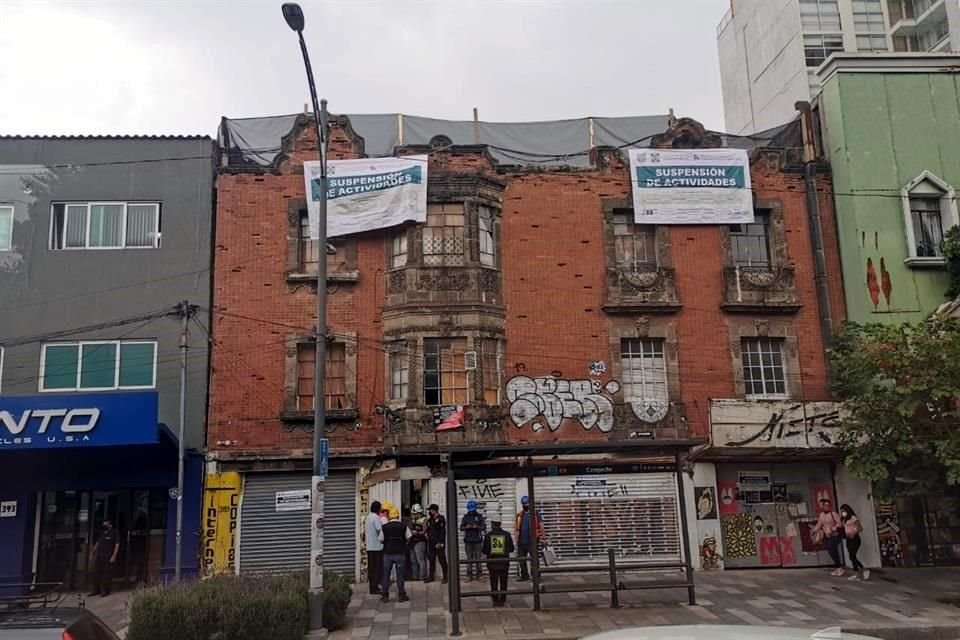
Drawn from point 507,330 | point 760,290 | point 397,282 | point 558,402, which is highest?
point 397,282

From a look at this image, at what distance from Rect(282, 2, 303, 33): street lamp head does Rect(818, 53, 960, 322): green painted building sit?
1567 centimetres

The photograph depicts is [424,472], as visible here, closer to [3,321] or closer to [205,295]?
[205,295]

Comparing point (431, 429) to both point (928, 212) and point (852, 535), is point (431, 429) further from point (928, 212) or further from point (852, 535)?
point (928, 212)

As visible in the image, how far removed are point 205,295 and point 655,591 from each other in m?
12.9

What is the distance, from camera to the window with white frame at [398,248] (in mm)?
20953

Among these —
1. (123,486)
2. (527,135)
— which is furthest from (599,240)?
(123,486)

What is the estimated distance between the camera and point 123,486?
65.0 ft

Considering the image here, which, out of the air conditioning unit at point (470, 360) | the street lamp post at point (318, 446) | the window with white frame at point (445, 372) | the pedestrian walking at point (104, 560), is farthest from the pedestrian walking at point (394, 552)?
the pedestrian walking at point (104, 560)

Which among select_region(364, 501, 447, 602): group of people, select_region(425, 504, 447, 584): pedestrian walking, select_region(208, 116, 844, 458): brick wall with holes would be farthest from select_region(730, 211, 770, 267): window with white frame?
select_region(364, 501, 447, 602): group of people

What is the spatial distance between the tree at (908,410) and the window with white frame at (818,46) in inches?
1322

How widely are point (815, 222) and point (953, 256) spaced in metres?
3.43

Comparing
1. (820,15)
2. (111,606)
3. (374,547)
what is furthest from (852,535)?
(820,15)

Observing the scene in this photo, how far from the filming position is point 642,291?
2127 centimetres

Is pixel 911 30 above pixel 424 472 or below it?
above
